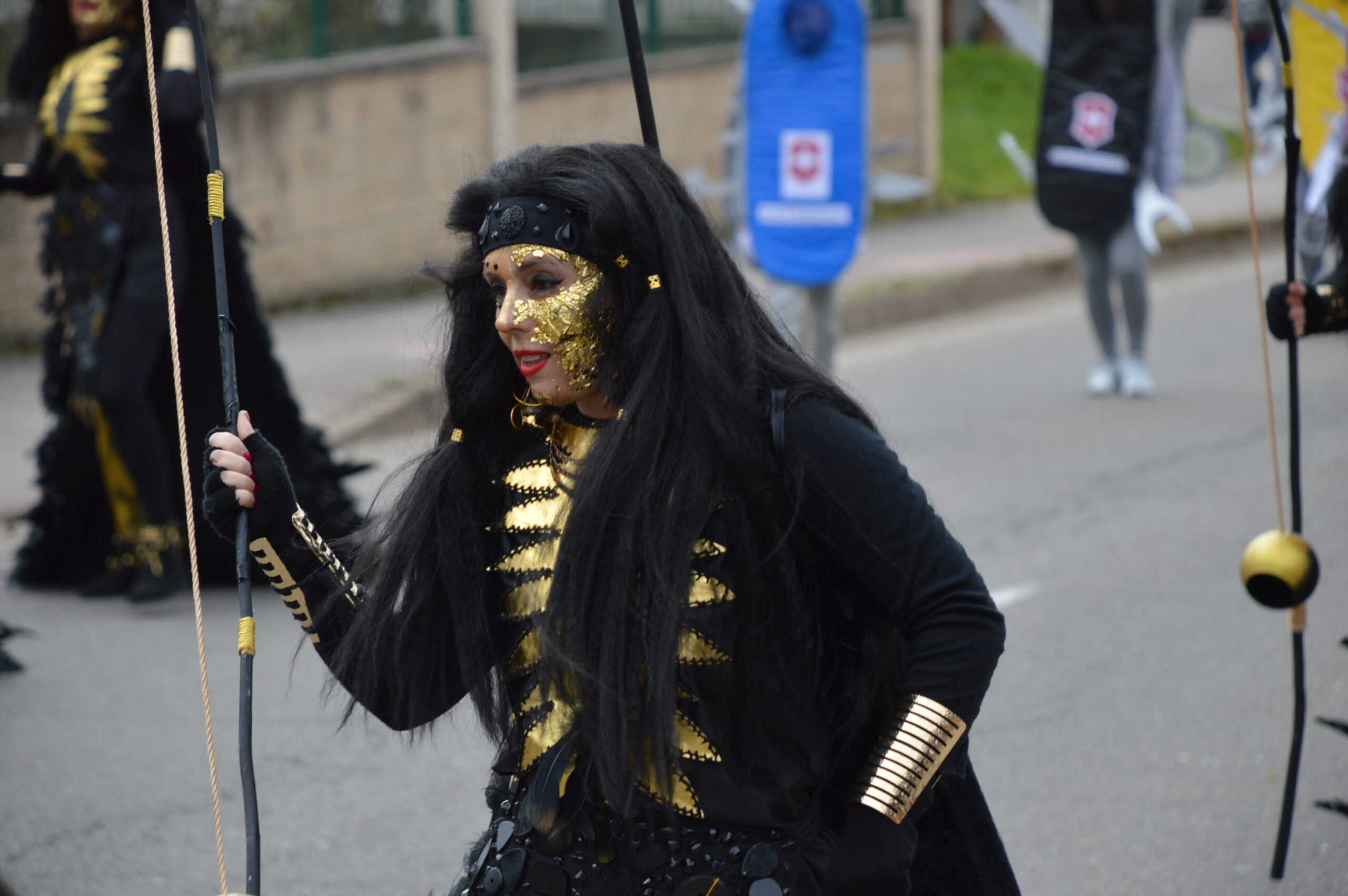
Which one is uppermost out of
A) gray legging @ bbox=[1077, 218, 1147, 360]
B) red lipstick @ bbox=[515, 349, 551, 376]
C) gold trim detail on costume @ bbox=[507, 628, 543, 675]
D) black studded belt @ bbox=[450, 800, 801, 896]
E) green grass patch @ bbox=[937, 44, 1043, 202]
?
red lipstick @ bbox=[515, 349, 551, 376]

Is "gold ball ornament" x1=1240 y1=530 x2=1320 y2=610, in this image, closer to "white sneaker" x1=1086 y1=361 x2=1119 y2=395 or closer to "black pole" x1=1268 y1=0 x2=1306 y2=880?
"black pole" x1=1268 y1=0 x2=1306 y2=880

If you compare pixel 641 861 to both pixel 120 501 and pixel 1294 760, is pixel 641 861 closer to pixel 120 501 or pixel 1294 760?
pixel 1294 760

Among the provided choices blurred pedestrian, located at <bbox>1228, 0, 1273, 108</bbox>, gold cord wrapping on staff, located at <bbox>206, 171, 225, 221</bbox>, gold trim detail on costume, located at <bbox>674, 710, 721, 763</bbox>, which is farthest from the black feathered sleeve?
blurred pedestrian, located at <bbox>1228, 0, 1273, 108</bbox>

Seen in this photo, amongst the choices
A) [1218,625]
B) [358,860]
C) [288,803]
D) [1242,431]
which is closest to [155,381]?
[288,803]

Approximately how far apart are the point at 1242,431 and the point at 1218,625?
270cm

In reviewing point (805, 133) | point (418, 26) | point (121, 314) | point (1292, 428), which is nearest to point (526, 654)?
point (1292, 428)

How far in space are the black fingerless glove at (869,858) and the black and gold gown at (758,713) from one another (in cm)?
5

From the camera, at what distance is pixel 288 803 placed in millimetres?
4121

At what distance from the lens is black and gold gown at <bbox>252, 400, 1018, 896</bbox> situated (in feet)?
6.41

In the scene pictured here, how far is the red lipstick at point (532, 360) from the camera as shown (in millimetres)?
2074

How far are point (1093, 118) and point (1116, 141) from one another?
0.17 metres

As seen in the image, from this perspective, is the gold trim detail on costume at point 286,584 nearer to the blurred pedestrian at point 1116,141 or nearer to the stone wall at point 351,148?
the blurred pedestrian at point 1116,141

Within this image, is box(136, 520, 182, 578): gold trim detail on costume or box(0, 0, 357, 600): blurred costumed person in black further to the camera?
box(136, 520, 182, 578): gold trim detail on costume

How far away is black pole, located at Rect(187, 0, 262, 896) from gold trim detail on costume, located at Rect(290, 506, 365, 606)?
0.30 feet
